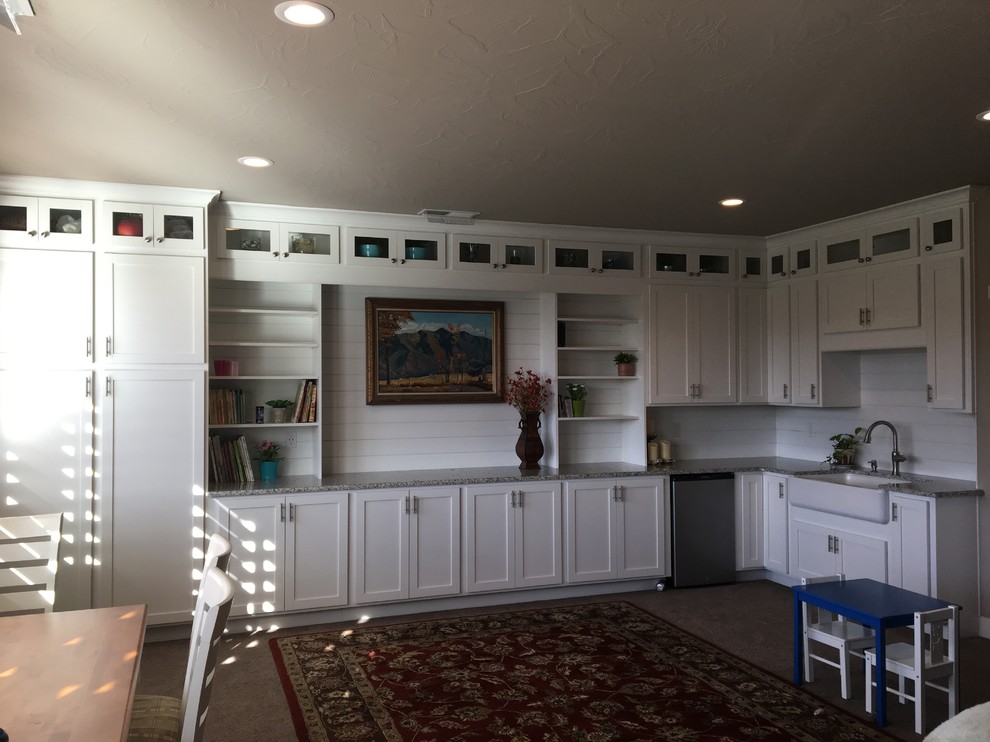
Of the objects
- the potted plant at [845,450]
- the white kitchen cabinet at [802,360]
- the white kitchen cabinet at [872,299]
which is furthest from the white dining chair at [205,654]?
the potted plant at [845,450]

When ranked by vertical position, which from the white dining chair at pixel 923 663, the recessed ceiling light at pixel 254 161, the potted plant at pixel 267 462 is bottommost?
the white dining chair at pixel 923 663

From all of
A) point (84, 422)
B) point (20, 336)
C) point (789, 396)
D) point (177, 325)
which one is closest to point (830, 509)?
Result: point (789, 396)

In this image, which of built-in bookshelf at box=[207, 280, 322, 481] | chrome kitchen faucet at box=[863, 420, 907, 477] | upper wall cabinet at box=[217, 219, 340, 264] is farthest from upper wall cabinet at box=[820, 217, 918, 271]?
built-in bookshelf at box=[207, 280, 322, 481]

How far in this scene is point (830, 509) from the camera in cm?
505

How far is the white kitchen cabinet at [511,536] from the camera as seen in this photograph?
510 cm

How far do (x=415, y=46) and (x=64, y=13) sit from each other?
3.48ft

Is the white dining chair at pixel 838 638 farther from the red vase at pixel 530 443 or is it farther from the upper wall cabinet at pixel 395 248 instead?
the upper wall cabinet at pixel 395 248

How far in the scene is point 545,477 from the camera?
5250 millimetres

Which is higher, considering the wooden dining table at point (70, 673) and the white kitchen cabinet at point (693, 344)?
the white kitchen cabinet at point (693, 344)

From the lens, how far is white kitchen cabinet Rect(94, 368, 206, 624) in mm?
4340

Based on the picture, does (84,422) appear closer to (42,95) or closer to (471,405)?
(42,95)

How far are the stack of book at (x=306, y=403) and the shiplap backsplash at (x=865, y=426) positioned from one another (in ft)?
8.57

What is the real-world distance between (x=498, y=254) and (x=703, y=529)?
243cm

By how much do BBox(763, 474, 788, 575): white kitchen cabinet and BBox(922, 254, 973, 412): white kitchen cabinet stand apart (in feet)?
4.14
